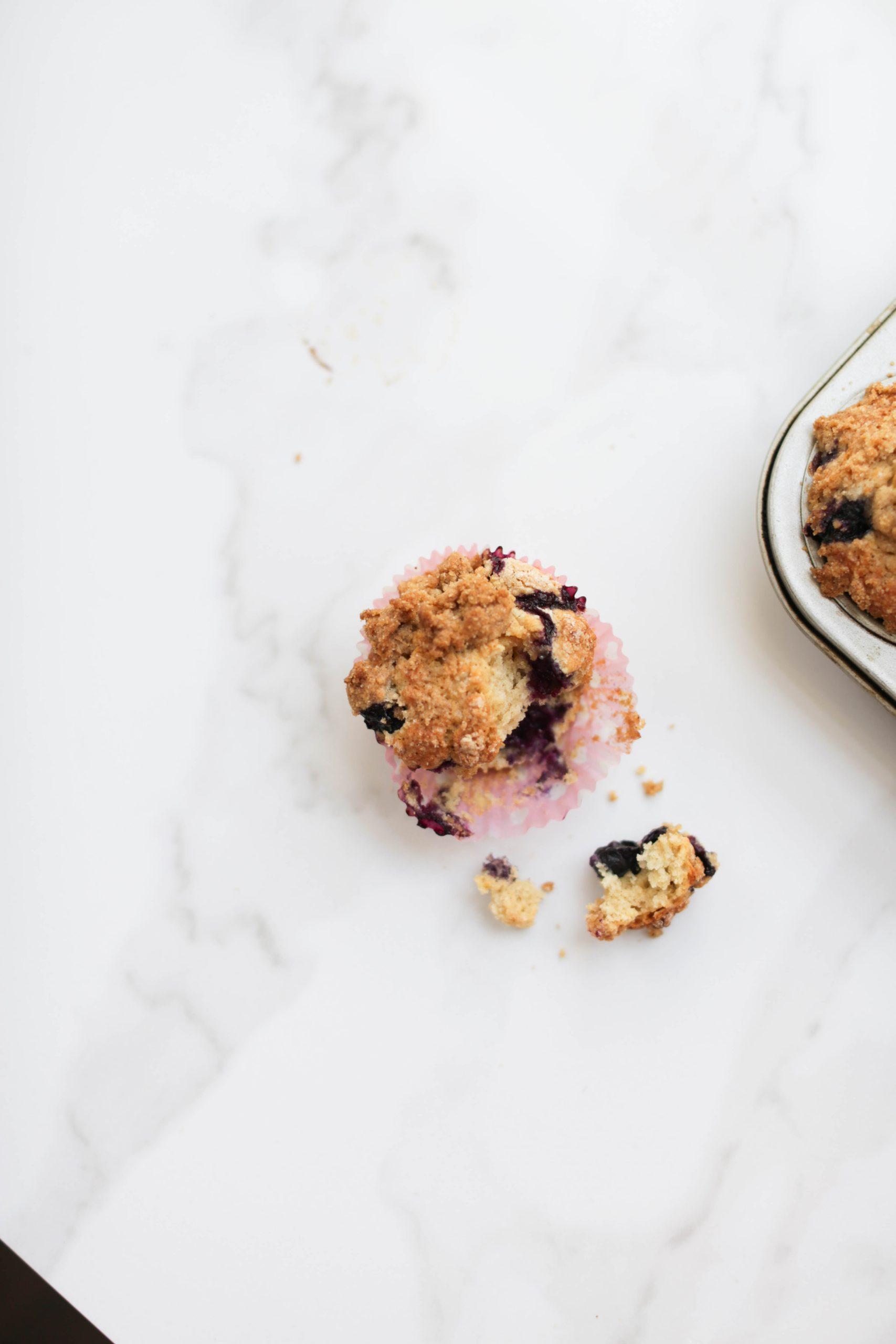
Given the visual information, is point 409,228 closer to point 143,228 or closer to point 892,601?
point 143,228

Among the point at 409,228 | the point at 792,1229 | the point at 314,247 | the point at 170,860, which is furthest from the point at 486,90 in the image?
the point at 792,1229

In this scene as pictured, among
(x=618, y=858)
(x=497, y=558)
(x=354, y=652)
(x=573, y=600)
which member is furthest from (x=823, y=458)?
(x=354, y=652)

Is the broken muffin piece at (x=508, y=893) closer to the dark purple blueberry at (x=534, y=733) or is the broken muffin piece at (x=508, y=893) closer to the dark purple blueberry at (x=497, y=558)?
the dark purple blueberry at (x=534, y=733)

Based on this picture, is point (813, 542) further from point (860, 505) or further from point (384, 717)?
point (384, 717)

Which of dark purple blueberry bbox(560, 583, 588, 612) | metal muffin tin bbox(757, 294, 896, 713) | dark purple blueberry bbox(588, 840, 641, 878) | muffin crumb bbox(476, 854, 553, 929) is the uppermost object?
metal muffin tin bbox(757, 294, 896, 713)

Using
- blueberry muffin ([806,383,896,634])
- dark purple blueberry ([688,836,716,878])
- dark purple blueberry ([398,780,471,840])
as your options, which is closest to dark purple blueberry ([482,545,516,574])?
dark purple blueberry ([398,780,471,840])

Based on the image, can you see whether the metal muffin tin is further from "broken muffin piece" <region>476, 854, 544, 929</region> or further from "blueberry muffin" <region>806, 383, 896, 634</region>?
"broken muffin piece" <region>476, 854, 544, 929</region>

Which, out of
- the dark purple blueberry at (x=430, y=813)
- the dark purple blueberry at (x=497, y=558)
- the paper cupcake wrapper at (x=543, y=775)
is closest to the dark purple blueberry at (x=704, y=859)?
the paper cupcake wrapper at (x=543, y=775)
